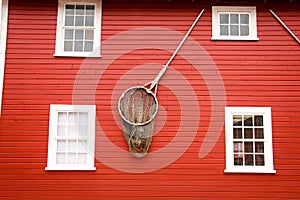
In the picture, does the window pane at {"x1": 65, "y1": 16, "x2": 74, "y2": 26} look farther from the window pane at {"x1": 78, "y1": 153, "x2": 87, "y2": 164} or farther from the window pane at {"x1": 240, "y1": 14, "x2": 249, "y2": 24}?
the window pane at {"x1": 240, "y1": 14, "x2": 249, "y2": 24}

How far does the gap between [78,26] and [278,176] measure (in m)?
5.43

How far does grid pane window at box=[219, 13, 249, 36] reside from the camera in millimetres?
9422

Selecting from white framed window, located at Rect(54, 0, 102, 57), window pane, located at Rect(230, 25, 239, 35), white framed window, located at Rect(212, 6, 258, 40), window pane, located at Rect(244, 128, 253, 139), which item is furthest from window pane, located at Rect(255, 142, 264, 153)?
white framed window, located at Rect(54, 0, 102, 57)

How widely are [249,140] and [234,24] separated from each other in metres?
2.66

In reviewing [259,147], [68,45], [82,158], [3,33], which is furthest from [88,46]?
[259,147]

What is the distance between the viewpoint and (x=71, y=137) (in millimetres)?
8844

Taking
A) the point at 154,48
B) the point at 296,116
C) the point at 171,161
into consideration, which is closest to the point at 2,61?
the point at 154,48

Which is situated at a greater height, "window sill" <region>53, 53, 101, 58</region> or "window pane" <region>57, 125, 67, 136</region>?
"window sill" <region>53, 53, 101, 58</region>

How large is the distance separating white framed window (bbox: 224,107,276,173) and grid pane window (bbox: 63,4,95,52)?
3461mm

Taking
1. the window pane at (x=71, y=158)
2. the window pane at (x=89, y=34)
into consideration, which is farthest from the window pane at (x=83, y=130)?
the window pane at (x=89, y=34)

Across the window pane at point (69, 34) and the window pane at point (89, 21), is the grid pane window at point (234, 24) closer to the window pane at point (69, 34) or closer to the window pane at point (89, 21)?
the window pane at point (89, 21)

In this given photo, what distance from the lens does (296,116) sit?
892 centimetres

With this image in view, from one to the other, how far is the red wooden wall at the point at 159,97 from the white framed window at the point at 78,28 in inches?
6.4

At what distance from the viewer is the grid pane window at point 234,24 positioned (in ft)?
30.9
